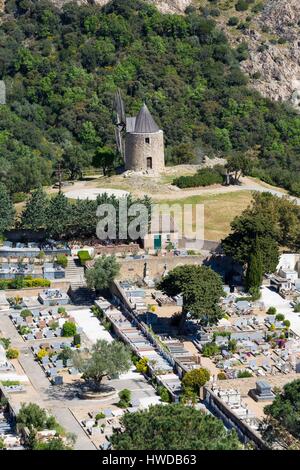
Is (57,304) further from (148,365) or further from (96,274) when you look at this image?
(148,365)

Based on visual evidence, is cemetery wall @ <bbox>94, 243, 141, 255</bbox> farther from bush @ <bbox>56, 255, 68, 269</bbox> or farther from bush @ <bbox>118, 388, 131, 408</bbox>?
bush @ <bbox>118, 388, 131, 408</bbox>

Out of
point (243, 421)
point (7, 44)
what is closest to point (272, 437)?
point (243, 421)

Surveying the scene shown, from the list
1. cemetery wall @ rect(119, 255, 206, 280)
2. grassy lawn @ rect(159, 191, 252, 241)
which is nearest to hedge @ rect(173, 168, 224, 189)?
grassy lawn @ rect(159, 191, 252, 241)

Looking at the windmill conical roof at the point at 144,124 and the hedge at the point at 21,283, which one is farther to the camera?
the windmill conical roof at the point at 144,124

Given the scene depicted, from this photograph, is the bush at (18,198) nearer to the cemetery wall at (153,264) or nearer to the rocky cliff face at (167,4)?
the cemetery wall at (153,264)

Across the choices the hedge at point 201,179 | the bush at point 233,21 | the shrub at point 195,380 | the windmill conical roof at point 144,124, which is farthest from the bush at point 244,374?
the bush at point 233,21
